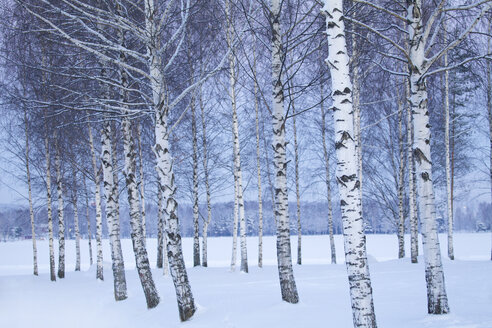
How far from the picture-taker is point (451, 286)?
8.27 metres

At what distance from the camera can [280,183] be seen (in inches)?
273

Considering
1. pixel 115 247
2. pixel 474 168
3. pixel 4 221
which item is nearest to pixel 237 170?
pixel 115 247

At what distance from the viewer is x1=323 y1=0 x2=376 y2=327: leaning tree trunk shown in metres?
3.94

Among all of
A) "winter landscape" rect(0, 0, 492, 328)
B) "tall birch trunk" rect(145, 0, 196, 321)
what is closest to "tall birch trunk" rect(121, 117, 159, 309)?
"winter landscape" rect(0, 0, 492, 328)

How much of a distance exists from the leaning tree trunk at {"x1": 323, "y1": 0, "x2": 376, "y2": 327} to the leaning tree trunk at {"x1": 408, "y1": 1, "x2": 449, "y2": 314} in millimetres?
1894

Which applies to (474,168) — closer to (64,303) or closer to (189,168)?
(189,168)

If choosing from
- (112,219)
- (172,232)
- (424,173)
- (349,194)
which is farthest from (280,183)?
(112,219)

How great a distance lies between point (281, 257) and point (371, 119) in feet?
44.5

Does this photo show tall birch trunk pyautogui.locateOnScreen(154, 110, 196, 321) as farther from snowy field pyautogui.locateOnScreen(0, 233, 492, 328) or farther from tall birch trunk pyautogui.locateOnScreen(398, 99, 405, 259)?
tall birch trunk pyautogui.locateOnScreen(398, 99, 405, 259)

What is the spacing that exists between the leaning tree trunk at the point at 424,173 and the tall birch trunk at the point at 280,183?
7.14 feet

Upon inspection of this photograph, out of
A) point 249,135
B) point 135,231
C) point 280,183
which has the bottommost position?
point 135,231

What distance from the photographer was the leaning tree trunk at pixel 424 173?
5.35 meters

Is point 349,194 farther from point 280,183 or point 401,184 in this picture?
point 401,184

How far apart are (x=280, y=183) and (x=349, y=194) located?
3005 mm
